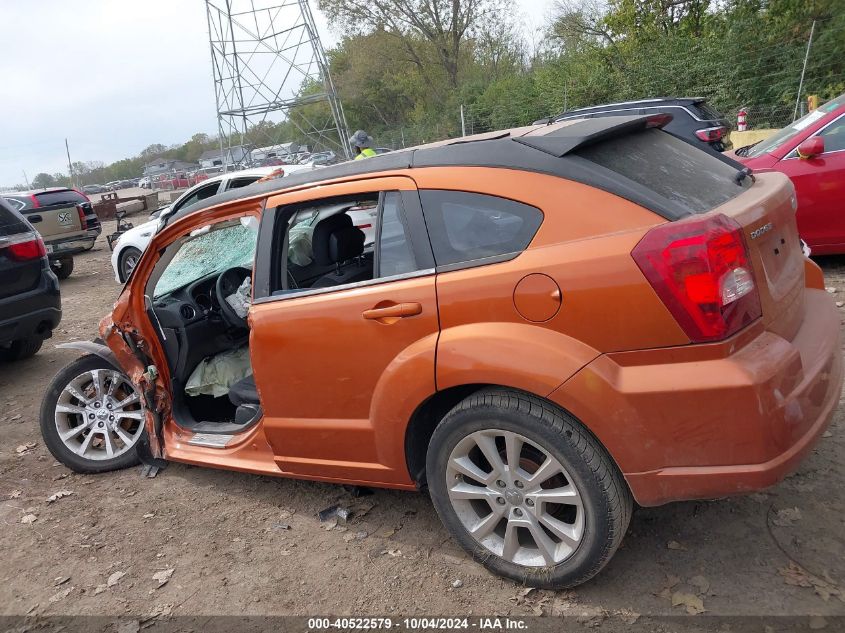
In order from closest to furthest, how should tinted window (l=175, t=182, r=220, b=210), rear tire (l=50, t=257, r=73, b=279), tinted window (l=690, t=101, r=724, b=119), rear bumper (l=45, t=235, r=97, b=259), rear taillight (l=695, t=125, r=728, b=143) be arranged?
1. rear taillight (l=695, t=125, r=728, b=143)
2. tinted window (l=175, t=182, r=220, b=210)
3. tinted window (l=690, t=101, r=724, b=119)
4. rear bumper (l=45, t=235, r=97, b=259)
5. rear tire (l=50, t=257, r=73, b=279)

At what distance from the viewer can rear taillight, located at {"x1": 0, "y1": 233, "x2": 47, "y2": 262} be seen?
20.3 ft

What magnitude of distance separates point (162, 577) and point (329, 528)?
2.67ft

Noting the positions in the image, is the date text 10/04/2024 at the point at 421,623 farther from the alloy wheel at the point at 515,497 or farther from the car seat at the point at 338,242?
the car seat at the point at 338,242

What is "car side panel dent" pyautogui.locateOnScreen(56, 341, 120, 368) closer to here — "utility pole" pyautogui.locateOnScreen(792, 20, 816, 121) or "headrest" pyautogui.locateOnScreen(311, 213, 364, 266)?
"headrest" pyautogui.locateOnScreen(311, 213, 364, 266)

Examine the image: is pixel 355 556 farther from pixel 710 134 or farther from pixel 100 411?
pixel 710 134

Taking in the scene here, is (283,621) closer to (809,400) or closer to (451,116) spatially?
(809,400)

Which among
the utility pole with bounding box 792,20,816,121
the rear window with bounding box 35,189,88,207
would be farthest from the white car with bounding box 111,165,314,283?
the utility pole with bounding box 792,20,816,121

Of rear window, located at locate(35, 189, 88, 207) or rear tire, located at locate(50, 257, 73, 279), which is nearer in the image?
rear tire, located at locate(50, 257, 73, 279)

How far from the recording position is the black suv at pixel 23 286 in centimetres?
614

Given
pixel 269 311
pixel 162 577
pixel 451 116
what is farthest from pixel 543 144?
pixel 451 116

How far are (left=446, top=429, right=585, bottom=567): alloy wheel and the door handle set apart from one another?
1.80ft

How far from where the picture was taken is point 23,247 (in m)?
Result: 6.32

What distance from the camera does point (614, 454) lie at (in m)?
2.43

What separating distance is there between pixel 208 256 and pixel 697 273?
11.5 ft
